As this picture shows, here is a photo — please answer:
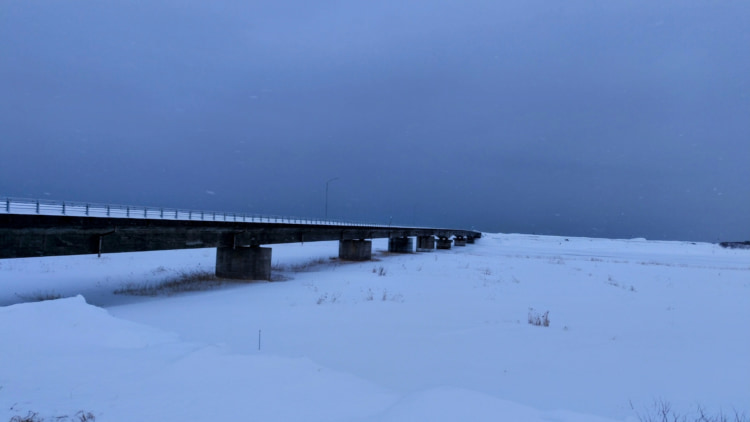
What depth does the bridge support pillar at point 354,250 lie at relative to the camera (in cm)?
4186

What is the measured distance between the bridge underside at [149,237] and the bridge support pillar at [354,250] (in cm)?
522

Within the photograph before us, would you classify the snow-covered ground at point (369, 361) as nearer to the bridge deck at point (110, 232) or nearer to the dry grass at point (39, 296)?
the dry grass at point (39, 296)

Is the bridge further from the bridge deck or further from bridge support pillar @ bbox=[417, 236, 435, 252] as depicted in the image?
bridge support pillar @ bbox=[417, 236, 435, 252]

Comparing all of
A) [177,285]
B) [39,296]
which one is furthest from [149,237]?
[39,296]

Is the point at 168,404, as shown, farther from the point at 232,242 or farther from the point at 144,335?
the point at 232,242

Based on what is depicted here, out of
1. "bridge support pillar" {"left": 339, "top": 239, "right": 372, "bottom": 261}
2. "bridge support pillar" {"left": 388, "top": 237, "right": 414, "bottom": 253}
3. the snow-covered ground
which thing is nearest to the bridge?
the snow-covered ground

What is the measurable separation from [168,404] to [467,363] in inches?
191

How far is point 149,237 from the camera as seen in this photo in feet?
66.0

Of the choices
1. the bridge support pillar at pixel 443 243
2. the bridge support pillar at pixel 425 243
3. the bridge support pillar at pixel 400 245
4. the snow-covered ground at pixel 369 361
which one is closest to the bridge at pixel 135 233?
the snow-covered ground at pixel 369 361

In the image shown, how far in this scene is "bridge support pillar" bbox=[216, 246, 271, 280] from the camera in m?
24.8

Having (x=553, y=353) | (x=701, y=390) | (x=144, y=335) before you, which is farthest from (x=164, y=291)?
(x=701, y=390)

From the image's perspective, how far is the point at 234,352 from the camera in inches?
306

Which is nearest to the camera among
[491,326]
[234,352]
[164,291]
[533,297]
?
[234,352]

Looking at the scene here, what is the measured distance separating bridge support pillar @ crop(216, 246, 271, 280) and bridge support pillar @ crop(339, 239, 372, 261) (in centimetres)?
1698
